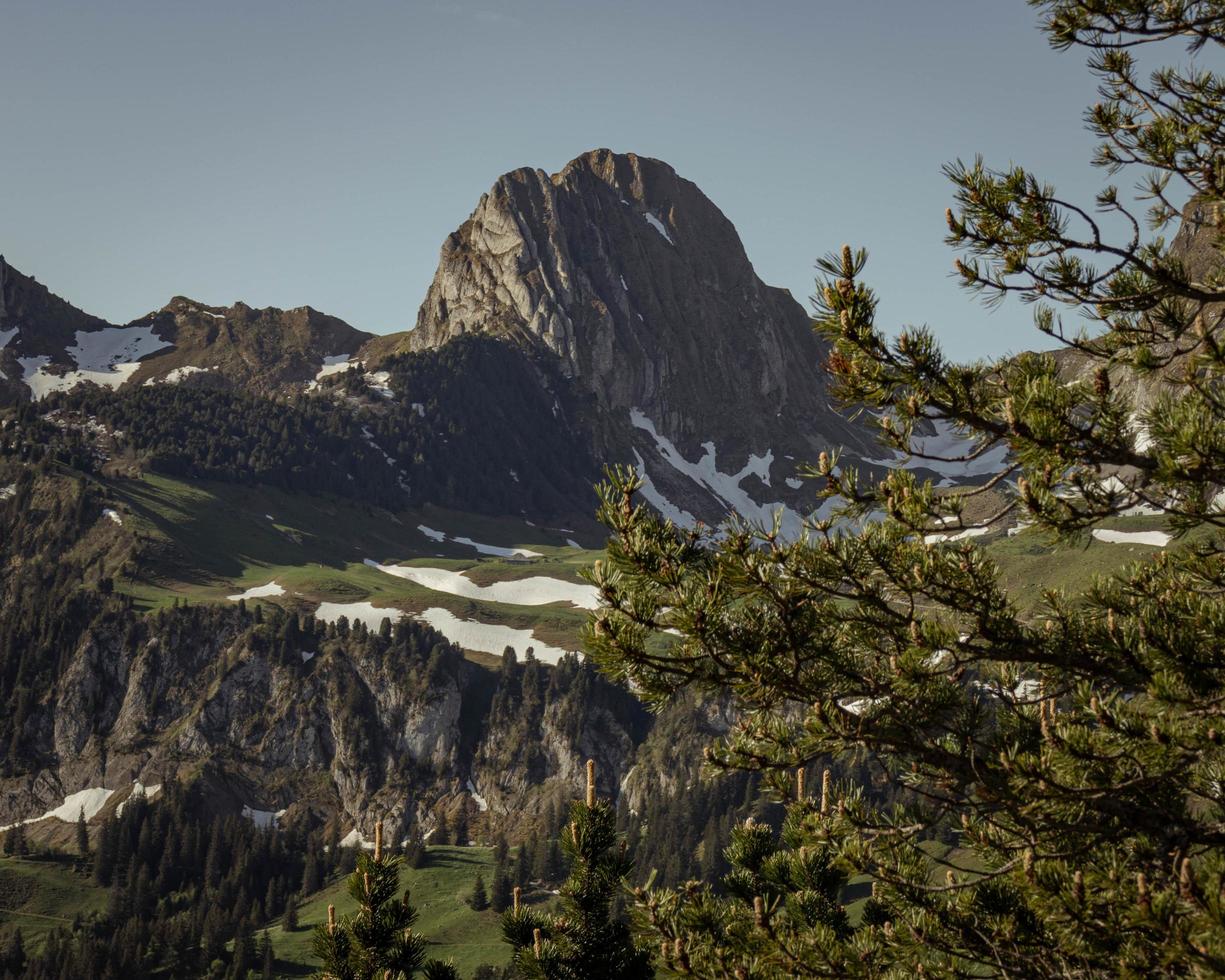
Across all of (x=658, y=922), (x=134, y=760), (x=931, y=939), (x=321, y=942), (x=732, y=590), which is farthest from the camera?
(x=134, y=760)

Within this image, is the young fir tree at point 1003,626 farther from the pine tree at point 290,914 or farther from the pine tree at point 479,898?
the pine tree at point 290,914

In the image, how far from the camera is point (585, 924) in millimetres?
22875

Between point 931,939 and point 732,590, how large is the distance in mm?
4685

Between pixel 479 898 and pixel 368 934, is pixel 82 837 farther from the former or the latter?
pixel 368 934

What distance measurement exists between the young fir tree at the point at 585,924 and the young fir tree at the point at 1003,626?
8.46 m

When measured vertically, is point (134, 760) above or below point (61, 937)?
above

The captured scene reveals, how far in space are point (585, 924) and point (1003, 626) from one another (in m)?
13.9

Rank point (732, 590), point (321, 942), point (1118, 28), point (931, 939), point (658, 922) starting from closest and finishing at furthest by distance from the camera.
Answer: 1. point (732, 590)
2. point (931, 939)
3. point (1118, 28)
4. point (658, 922)
5. point (321, 942)

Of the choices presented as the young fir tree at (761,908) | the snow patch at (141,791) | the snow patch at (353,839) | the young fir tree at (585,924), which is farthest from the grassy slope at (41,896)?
the young fir tree at (761,908)

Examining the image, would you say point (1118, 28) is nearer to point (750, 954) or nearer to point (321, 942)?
point (750, 954)

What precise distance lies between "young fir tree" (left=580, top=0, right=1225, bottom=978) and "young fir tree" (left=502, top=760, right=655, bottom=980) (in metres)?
8.46

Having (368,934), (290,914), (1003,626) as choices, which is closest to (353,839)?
(290,914)

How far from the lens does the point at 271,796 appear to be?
625ft

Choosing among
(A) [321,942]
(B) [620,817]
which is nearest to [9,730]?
(B) [620,817]
